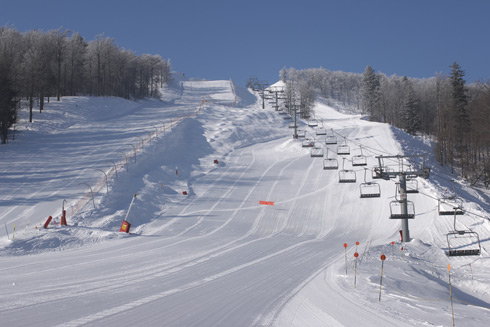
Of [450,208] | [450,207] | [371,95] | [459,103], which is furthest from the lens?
[371,95]

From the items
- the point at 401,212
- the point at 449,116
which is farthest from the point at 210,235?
the point at 449,116

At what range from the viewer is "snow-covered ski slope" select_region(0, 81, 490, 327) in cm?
823

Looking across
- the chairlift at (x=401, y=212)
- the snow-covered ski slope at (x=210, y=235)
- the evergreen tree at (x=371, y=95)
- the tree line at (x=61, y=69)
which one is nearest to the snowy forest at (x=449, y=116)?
the evergreen tree at (x=371, y=95)

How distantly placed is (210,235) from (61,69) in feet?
196

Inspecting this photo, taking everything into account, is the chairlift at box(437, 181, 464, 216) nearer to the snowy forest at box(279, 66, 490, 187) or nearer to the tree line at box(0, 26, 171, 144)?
the snowy forest at box(279, 66, 490, 187)

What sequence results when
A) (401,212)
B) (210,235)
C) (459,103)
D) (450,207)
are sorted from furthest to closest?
1. (459,103)
2. (450,207)
3. (401,212)
4. (210,235)

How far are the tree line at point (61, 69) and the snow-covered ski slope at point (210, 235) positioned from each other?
423 cm

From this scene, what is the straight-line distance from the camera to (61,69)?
2623 inches

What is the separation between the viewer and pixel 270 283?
35.4 feet

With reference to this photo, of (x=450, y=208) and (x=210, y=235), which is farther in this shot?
(x=450, y=208)

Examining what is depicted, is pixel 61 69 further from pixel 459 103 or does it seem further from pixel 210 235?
pixel 459 103

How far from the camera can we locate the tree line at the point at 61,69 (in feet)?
130

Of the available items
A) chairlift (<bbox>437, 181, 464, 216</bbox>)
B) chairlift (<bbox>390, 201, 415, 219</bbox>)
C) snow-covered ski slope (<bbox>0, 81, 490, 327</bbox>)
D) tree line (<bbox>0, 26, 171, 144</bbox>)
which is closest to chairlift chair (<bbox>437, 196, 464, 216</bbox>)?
chairlift (<bbox>437, 181, 464, 216</bbox>)

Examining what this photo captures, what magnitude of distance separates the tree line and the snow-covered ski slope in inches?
166
